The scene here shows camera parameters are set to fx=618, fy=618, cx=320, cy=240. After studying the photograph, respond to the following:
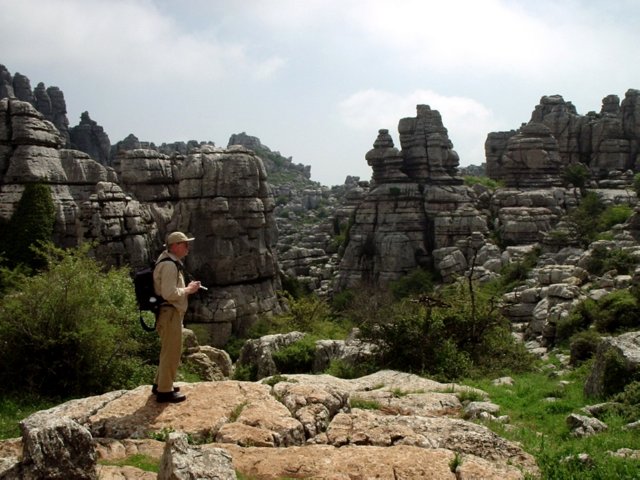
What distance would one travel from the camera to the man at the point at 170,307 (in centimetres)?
673

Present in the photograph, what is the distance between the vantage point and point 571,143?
2264 inches

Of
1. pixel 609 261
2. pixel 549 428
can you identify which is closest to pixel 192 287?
pixel 549 428

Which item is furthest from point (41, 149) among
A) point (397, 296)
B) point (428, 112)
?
point (428, 112)

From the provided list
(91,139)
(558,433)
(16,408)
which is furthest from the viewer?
(91,139)

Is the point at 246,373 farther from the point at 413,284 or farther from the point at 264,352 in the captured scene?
the point at 413,284

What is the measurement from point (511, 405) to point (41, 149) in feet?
→ 91.0

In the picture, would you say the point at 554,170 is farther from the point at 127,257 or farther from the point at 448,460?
the point at 448,460

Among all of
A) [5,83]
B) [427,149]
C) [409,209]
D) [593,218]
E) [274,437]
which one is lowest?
[274,437]

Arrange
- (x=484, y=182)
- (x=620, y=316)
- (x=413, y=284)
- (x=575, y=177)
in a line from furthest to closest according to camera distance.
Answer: (x=484, y=182)
(x=575, y=177)
(x=413, y=284)
(x=620, y=316)

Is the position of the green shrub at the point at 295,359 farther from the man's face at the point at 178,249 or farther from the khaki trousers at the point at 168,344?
the man's face at the point at 178,249

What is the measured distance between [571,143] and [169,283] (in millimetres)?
57410

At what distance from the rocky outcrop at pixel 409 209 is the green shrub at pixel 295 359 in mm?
31843

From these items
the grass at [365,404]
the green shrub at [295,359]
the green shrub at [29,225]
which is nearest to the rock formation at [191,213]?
the green shrub at [29,225]

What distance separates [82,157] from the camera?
33.4 meters
